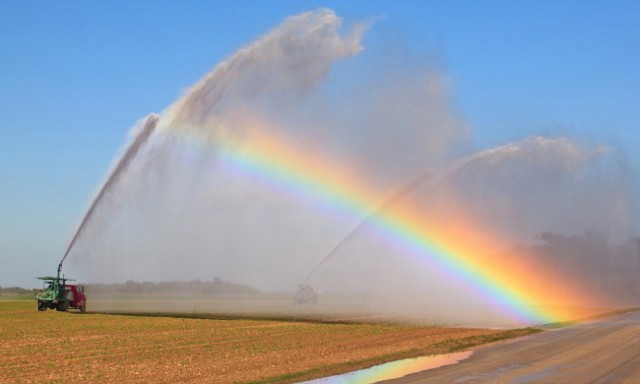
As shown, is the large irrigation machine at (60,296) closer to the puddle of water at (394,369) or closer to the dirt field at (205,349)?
the dirt field at (205,349)

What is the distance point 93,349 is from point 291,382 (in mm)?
12242

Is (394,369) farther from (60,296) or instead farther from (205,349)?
(60,296)

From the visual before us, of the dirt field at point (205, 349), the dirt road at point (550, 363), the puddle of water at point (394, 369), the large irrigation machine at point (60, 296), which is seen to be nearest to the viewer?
the dirt road at point (550, 363)

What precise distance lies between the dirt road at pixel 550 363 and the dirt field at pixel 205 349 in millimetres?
3060

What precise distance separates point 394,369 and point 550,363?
594 centimetres

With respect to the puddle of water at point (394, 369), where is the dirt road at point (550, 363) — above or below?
above

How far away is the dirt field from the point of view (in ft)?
75.4

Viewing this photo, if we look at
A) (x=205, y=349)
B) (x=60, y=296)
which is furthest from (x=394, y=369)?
(x=60, y=296)

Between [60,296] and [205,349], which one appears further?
[60,296]

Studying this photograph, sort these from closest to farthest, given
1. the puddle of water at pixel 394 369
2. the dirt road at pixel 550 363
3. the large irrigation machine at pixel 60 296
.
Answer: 1. the dirt road at pixel 550 363
2. the puddle of water at pixel 394 369
3. the large irrigation machine at pixel 60 296

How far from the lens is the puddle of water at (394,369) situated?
22484 mm

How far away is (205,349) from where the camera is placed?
30953 millimetres

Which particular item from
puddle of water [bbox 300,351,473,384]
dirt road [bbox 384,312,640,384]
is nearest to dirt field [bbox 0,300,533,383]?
puddle of water [bbox 300,351,473,384]

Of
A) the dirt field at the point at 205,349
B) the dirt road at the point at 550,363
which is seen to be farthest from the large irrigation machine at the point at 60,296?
the dirt road at the point at 550,363
